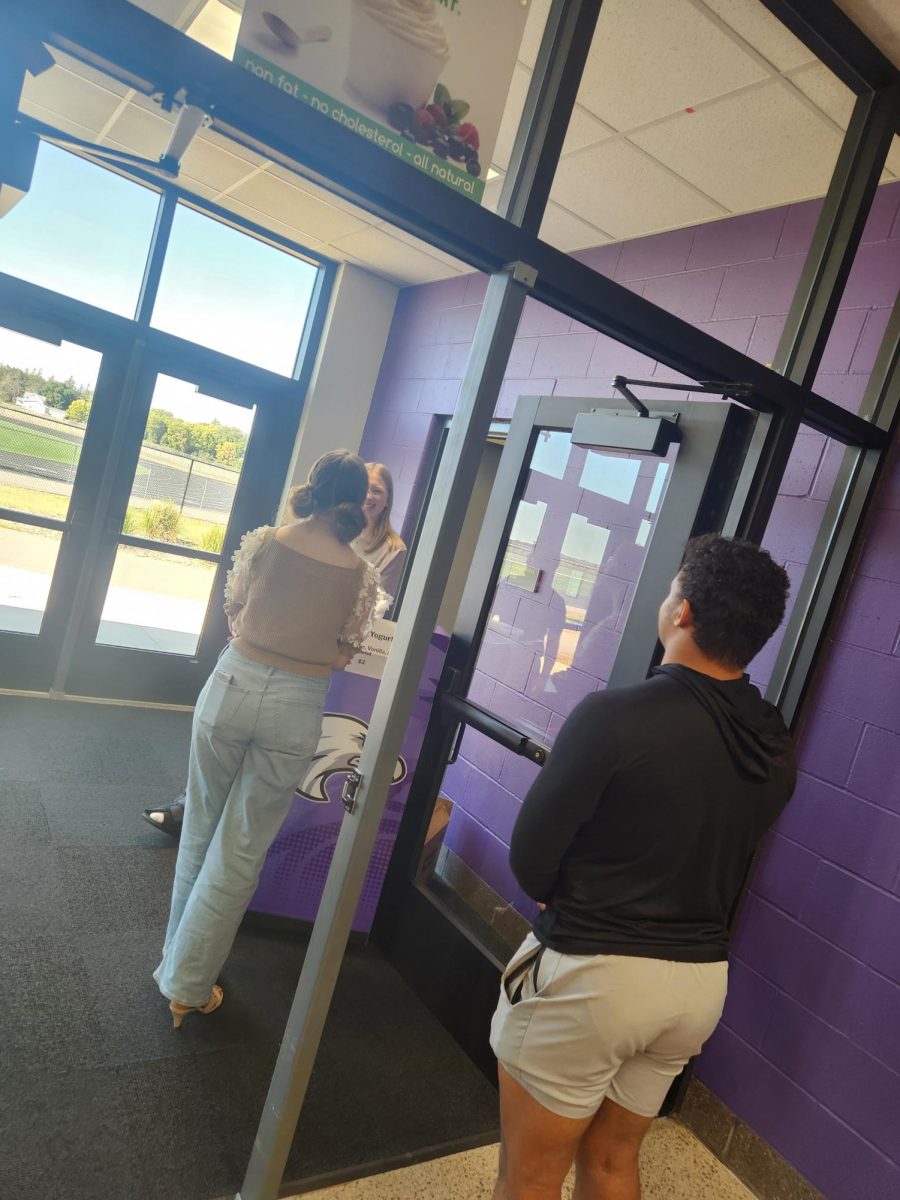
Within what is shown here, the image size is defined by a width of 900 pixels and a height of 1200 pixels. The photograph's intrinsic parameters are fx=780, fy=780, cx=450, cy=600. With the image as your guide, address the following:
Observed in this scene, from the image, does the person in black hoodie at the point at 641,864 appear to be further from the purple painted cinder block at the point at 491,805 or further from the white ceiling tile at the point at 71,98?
the white ceiling tile at the point at 71,98

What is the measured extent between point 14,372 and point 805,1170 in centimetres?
439

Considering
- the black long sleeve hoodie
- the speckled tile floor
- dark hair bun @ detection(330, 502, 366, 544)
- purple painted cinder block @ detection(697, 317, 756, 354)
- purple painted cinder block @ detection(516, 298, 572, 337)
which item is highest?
purple painted cinder block @ detection(516, 298, 572, 337)

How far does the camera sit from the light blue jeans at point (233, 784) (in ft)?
6.30

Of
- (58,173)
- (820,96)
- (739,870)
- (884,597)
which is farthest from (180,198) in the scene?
(739,870)

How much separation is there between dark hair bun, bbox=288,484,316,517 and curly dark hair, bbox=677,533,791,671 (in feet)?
3.43

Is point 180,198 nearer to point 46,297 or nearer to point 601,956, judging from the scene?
point 46,297

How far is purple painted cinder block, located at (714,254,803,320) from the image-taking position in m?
2.39

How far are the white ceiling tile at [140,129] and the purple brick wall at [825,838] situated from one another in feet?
7.27

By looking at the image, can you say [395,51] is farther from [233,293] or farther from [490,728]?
[233,293]

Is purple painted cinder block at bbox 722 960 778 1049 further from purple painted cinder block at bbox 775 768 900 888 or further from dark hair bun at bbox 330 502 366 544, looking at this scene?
dark hair bun at bbox 330 502 366 544

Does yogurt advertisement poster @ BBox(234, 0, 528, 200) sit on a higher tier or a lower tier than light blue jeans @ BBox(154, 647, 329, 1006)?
higher

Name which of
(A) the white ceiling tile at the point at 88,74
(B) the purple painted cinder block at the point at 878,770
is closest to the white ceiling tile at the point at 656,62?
(B) the purple painted cinder block at the point at 878,770

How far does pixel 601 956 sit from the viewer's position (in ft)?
3.98

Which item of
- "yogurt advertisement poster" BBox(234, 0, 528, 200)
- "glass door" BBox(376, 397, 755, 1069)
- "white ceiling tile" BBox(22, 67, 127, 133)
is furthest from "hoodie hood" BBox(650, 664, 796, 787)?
"white ceiling tile" BBox(22, 67, 127, 133)
